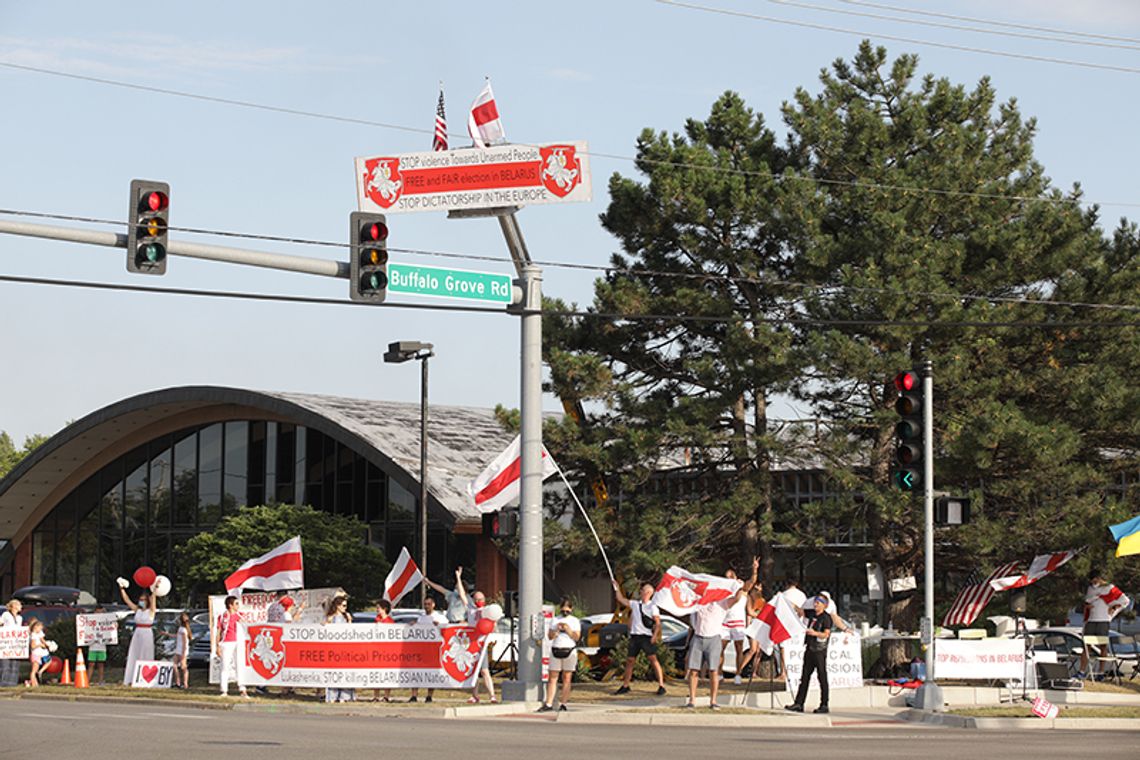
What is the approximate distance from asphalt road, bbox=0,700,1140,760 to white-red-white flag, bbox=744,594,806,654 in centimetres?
298

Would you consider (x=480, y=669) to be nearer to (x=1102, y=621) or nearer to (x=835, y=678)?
(x=835, y=678)

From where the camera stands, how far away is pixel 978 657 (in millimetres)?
26125

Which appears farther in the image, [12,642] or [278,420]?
[278,420]

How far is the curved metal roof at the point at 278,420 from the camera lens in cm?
5309

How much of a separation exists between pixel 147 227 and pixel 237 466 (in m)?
43.0

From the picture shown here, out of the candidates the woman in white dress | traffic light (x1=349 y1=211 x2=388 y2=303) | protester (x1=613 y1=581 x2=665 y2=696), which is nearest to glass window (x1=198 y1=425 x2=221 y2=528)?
the woman in white dress

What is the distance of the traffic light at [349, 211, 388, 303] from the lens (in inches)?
830

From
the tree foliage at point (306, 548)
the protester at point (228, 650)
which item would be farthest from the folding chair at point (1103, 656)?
the tree foliage at point (306, 548)

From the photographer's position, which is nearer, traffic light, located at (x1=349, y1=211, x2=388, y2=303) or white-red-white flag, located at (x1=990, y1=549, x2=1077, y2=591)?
traffic light, located at (x1=349, y1=211, x2=388, y2=303)

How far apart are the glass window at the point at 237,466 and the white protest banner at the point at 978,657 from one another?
38.6 meters

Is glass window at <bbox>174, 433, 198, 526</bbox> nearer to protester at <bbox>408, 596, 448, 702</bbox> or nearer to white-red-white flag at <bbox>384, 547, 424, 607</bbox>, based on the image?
white-red-white flag at <bbox>384, 547, 424, 607</bbox>

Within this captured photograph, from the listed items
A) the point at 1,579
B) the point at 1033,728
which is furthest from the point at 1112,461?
the point at 1,579

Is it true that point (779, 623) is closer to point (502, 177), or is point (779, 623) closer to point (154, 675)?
point (502, 177)

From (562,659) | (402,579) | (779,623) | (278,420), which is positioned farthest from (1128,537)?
(278,420)
